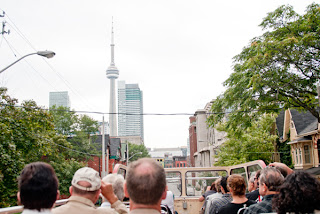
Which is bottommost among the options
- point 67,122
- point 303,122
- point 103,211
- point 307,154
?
point 103,211

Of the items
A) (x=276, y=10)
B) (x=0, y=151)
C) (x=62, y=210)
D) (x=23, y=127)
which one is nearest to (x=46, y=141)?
(x=23, y=127)

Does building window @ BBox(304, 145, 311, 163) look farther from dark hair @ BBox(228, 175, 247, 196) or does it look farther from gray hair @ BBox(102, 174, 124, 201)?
gray hair @ BBox(102, 174, 124, 201)

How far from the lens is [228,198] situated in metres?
5.93

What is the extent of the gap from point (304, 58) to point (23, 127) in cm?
1891

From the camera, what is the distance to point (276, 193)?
419 cm

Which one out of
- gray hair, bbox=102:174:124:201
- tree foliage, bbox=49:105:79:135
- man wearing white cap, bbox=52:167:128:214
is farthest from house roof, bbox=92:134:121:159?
man wearing white cap, bbox=52:167:128:214

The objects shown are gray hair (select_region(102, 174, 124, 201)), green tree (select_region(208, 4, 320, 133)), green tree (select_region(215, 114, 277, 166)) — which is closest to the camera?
gray hair (select_region(102, 174, 124, 201))

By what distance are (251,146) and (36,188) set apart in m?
32.9

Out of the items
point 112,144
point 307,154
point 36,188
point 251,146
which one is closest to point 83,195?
point 36,188

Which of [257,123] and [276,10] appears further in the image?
[257,123]

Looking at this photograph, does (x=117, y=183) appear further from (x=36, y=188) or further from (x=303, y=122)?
(x=303, y=122)

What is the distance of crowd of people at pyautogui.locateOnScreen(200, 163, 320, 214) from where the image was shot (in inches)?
121

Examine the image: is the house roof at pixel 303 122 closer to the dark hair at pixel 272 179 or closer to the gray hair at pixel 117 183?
the dark hair at pixel 272 179

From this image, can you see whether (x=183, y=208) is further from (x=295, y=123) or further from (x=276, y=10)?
(x=295, y=123)
